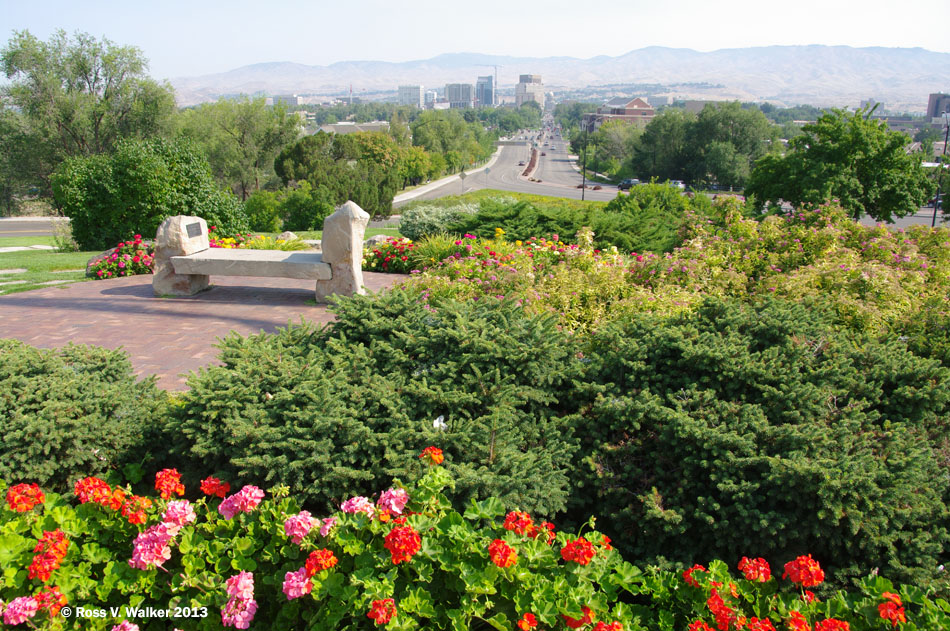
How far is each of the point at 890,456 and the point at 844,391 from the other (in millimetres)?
461

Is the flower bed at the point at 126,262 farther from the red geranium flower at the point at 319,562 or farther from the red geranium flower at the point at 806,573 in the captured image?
the red geranium flower at the point at 806,573

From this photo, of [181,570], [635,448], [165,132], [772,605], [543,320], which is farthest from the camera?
[165,132]

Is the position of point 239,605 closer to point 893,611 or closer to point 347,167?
point 893,611

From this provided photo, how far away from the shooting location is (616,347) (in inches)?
153

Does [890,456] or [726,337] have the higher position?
[726,337]

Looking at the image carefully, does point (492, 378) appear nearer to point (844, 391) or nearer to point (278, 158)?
point (844, 391)

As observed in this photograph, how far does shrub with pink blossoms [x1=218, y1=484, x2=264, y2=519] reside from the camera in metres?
2.73

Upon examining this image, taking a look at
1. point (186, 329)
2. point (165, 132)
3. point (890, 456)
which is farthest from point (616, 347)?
point (165, 132)

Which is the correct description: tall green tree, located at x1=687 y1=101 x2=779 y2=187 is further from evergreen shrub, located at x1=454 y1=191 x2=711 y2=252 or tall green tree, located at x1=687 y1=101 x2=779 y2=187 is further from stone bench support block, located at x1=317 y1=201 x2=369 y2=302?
stone bench support block, located at x1=317 y1=201 x2=369 y2=302

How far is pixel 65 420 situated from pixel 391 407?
1712 mm

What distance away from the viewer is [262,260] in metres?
7.79

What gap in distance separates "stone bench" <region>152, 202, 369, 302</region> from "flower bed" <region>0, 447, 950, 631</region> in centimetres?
476

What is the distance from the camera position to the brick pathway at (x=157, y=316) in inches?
227

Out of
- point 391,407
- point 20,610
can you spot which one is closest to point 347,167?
point 391,407
